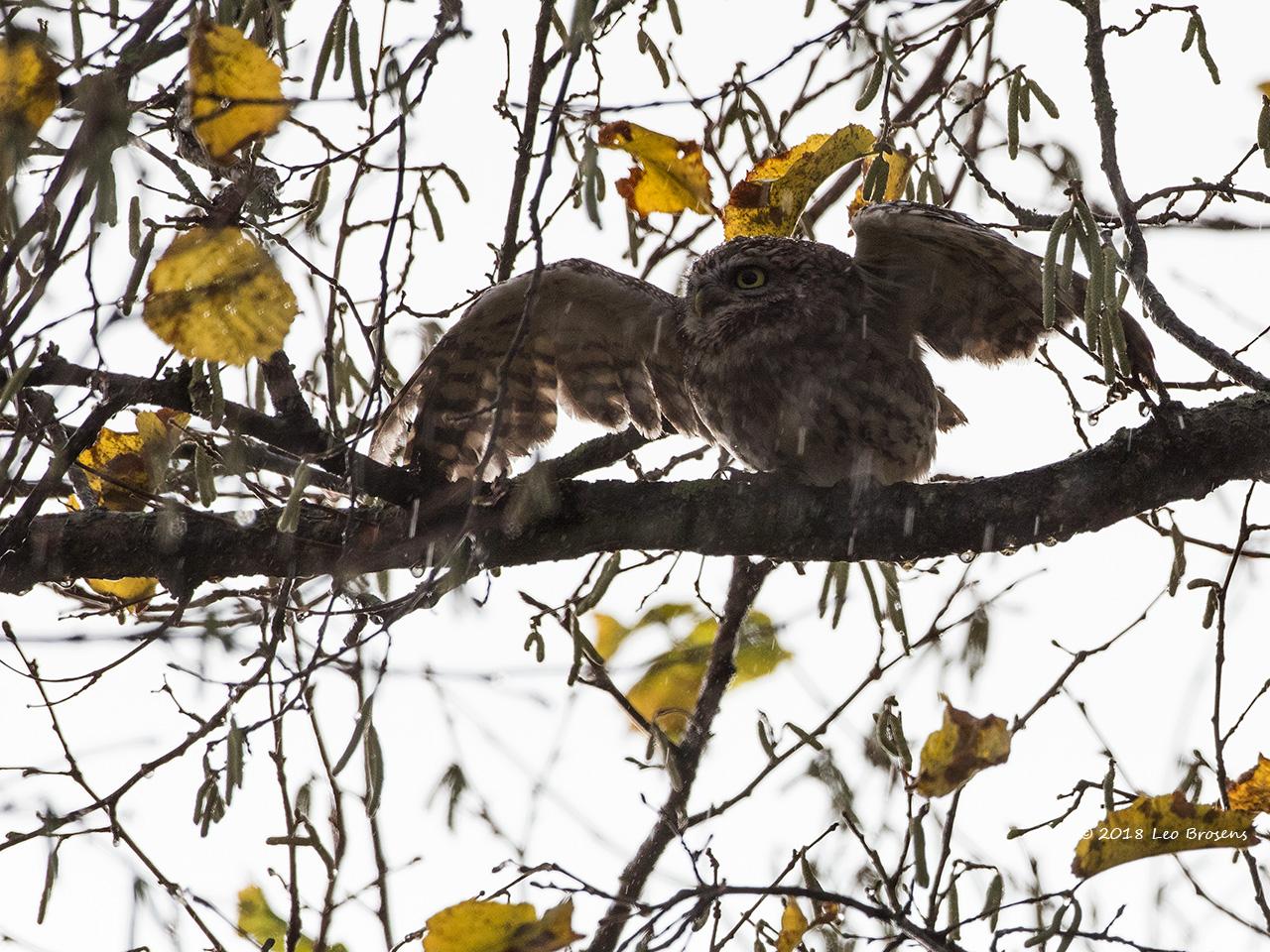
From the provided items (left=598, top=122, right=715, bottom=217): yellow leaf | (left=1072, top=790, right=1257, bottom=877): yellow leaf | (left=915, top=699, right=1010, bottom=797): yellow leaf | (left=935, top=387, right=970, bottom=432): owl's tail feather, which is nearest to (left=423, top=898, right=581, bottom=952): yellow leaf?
(left=915, top=699, right=1010, bottom=797): yellow leaf

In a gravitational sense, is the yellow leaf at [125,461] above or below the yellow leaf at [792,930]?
above

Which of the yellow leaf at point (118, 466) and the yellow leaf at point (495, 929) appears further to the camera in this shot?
the yellow leaf at point (118, 466)

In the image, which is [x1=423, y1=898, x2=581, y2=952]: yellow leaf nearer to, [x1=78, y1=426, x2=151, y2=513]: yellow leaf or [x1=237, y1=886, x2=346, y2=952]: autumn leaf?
[x1=237, y1=886, x2=346, y2=952]: autumn leaf

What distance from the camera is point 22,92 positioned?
4.90ft

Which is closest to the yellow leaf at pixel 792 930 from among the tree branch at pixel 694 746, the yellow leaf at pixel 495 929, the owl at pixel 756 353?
the tree branch at pixel 694 746

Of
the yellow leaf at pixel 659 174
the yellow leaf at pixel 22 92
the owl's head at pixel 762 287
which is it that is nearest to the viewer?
the yellow leaf at pixel 22 92

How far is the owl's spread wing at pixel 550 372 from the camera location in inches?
128

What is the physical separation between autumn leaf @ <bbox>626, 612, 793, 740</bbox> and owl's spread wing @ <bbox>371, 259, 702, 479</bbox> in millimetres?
643

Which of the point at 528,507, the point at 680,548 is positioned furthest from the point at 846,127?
the point at 528,507

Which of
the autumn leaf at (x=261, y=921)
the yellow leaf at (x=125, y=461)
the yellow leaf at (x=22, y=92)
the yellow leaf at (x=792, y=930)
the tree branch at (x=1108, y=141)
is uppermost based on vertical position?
the tree branch at (x=1108, y=141)

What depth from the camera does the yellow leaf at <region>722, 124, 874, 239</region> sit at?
9.32ft

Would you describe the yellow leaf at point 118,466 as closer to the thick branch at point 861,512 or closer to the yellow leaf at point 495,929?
the thick branch at point 861,512

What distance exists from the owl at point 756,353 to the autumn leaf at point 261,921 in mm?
1085

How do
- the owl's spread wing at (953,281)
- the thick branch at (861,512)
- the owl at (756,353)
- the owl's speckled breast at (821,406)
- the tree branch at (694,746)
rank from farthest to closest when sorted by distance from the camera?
1. the owl's speckled breast at (821,406)
2. the owl at (756,353)
3. the owl's spread wing at (953,281)
4. the tree branch at (694,746)
5. the thick branch at (861,512)
